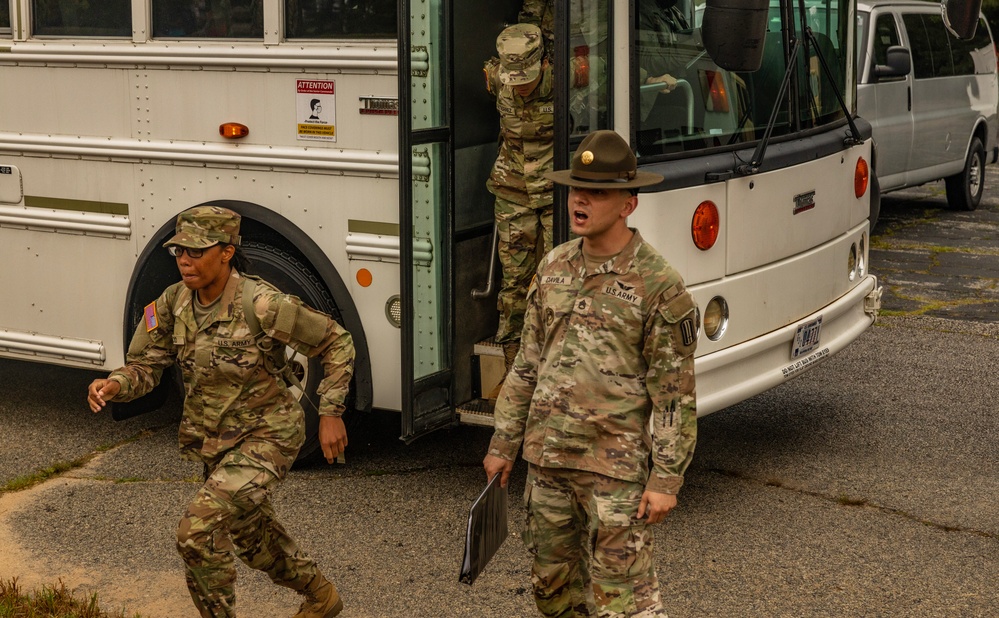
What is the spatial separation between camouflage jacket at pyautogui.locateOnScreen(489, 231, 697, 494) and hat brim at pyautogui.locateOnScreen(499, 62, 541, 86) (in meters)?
1.98

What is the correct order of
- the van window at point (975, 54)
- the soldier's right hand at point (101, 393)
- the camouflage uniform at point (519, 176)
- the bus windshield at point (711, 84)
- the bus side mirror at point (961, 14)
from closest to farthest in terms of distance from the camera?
the soldier's right hand at point (101, 393), the bus windshield at point (711, 84), the camouflage uniform at point (519, 176), the bus side mirror at point (961, 14), the van window at point (975, 54)

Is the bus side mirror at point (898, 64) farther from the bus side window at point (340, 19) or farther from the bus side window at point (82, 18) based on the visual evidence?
the bus side window at point (82, 18)

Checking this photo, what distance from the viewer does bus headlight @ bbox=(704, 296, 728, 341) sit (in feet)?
17.9

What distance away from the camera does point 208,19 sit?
19.7 ft

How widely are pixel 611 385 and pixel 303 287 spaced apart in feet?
8.54

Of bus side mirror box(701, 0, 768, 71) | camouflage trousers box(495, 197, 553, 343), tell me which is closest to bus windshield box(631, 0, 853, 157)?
bus side mirror box(701, 0, 768, 71)

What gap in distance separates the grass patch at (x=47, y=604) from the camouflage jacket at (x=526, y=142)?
2.34 m

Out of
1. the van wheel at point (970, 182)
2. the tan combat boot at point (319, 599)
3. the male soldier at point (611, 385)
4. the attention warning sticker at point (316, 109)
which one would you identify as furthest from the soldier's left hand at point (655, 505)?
the van wheel at point (970, 182)

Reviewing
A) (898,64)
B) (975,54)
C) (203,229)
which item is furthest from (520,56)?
(975,54)

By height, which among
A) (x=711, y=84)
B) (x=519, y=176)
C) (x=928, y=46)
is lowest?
(x=519, y=176)

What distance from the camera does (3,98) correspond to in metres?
6.61

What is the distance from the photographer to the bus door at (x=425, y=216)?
17.5 ft

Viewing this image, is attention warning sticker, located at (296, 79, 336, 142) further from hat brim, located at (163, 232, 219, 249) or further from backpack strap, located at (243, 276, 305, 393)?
hat brim, located at (163, 232, 219, 249)

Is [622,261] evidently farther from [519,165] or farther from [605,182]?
[519,165]
